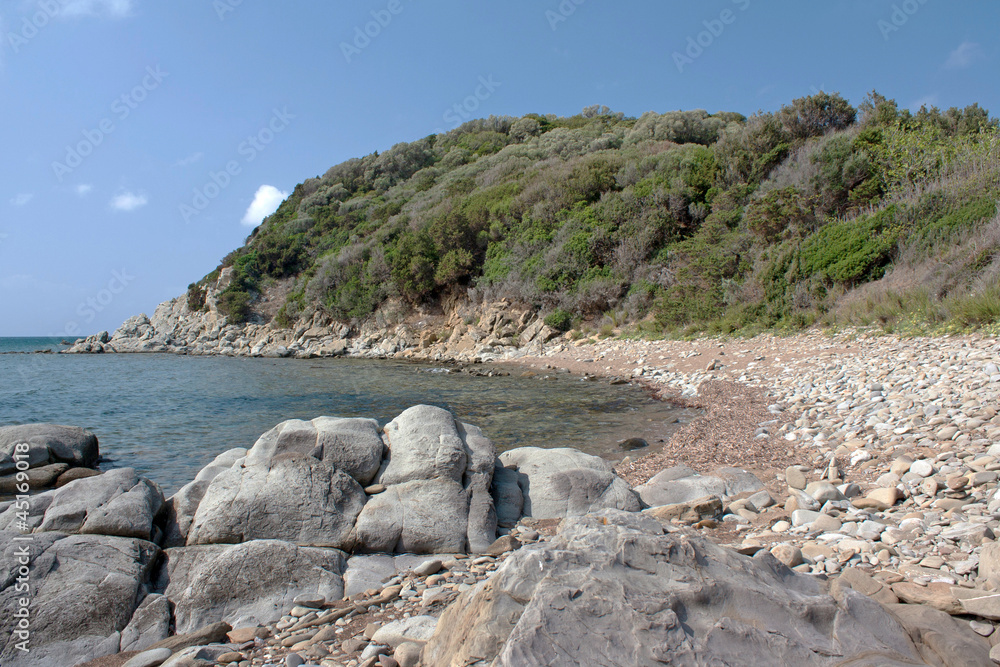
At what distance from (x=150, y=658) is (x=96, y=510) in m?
1.94

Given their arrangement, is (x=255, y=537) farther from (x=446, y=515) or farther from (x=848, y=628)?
(x=848, y=628)

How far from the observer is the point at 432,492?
482 cm

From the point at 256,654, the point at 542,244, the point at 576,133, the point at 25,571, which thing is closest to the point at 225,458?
the point at 25,571

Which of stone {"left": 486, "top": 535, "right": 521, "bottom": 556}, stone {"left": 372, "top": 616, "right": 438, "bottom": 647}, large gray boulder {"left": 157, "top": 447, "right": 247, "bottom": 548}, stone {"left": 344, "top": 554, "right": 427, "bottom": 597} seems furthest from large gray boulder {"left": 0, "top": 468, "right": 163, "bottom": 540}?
stone {"left": 486, "top": 535, "right": 521, "bottom": 556}

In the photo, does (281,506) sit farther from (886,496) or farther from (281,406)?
(281,406)

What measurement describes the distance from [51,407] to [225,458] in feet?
36.2

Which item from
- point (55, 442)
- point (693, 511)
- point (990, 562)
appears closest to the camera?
point (990, 562)

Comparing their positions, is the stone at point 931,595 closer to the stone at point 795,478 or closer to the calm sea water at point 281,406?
the stone at point 795,478

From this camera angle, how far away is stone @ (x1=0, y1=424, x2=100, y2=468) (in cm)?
675

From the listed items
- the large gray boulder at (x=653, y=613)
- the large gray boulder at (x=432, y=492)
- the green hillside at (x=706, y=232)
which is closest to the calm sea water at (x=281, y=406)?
the large gray boulder at (x=432, y=492)

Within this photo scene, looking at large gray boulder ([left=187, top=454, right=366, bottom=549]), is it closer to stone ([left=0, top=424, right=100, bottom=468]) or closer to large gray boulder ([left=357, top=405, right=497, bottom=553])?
large gray boulder ([left=357, top=405, right=497, bottom=553])

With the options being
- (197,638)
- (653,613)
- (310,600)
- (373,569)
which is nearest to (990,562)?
(653,613)

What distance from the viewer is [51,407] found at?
1301cm

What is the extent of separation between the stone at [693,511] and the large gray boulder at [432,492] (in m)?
1.60
